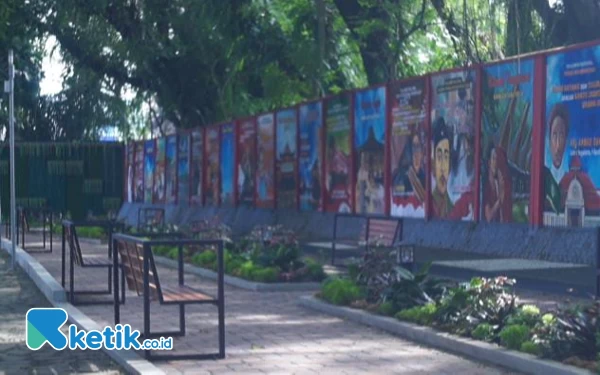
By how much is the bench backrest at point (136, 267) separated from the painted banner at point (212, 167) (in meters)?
20.9

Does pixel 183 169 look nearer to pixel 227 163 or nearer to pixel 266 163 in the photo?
pixel 227 163

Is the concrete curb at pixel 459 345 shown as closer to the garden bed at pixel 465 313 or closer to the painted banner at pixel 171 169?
the garden bed at pixel 465 313

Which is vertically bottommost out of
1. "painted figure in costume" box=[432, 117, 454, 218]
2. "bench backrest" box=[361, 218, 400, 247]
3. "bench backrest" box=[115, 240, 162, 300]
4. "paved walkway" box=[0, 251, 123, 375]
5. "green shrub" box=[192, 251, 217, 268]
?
"paved walkway" box=[0, 251, 123, 375]

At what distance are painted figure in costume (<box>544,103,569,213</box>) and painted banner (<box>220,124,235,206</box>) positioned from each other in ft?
53.4

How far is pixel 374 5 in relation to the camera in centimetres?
2622

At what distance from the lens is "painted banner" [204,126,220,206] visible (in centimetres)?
3325

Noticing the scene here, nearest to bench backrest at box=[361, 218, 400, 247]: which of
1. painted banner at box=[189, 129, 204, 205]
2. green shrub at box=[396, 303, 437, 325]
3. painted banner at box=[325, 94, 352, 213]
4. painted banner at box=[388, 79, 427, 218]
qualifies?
green shrub at box=[396, 303, 437, 325]

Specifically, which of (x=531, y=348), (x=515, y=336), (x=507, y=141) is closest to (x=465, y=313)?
(x=515, y=336)

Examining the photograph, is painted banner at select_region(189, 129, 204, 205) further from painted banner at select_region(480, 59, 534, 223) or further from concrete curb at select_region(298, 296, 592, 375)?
concrete curb at select_region(298, 296, 592, 375)

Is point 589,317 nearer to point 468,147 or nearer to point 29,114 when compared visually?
point 468,147

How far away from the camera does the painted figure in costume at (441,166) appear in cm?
1895

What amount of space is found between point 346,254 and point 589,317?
11.3 meters

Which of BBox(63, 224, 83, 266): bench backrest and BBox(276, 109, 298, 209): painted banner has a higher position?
BBox(276, 109, 298, 209): painted banner

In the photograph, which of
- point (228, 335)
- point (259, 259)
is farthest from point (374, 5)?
point (228, 335)
